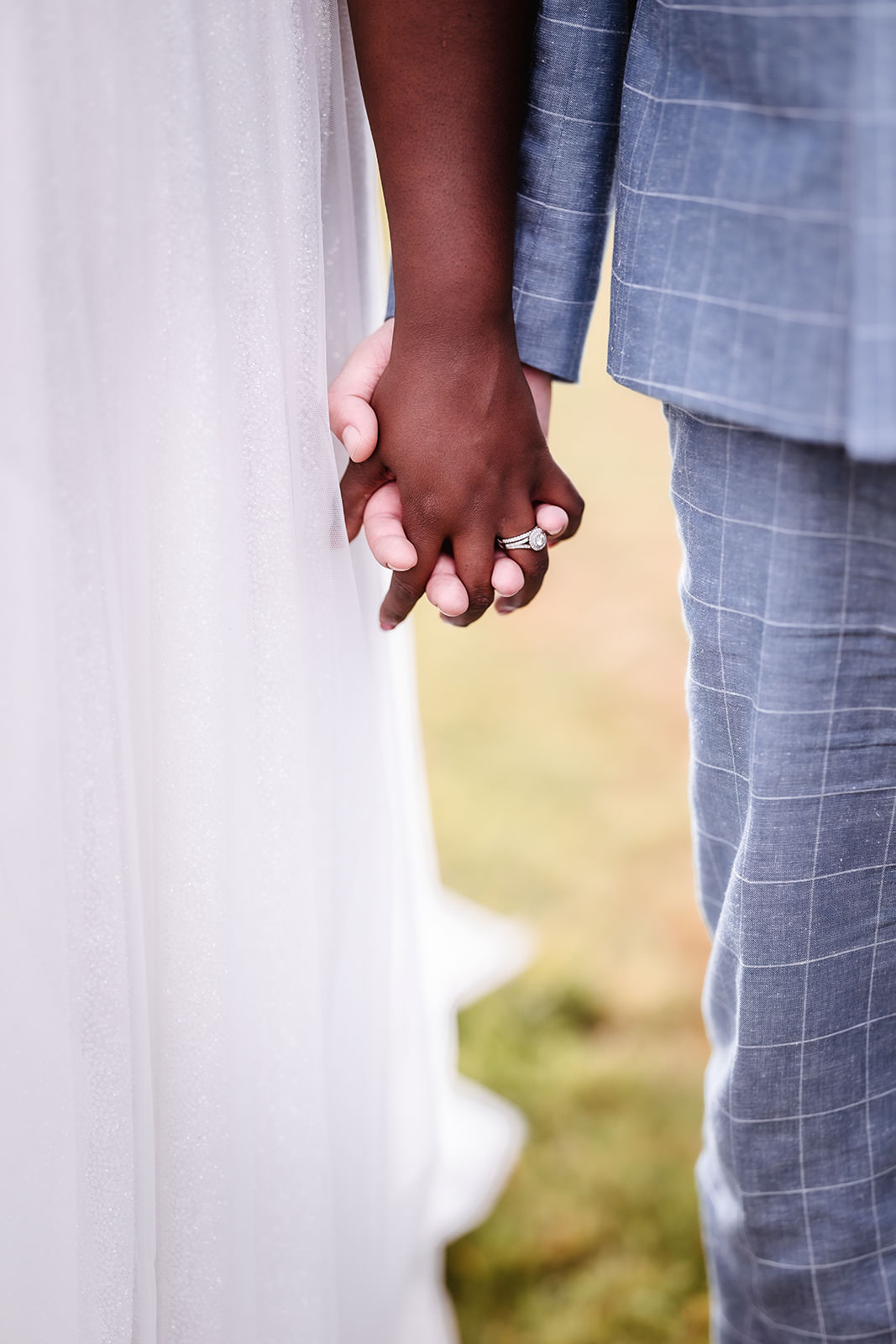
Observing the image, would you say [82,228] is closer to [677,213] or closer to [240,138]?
[240,138]

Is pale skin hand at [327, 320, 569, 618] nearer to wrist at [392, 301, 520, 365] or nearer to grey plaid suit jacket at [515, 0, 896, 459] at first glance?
wrist at [392, 301, 520, 365]

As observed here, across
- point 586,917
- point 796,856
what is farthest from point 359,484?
point 586,917

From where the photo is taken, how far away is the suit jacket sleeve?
80 centimetres

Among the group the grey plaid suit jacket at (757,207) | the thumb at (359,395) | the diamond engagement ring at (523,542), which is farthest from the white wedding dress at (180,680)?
the grey plaid suit jacket at (757,207)

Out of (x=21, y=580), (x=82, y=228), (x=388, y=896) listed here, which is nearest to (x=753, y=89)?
(x=82, y=228)

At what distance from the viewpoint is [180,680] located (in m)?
0.80

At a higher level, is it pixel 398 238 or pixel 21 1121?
pixel 398 238

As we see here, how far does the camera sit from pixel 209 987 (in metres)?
0.83

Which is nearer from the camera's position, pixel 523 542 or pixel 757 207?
pixel 757 207

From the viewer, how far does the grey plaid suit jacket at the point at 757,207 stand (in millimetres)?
601

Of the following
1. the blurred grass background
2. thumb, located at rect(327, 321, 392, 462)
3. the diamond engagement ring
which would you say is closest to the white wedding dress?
thumb, located at rect(327, 321, 392, 462)

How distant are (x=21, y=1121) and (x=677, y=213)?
71cm

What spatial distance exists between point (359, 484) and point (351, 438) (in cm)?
4

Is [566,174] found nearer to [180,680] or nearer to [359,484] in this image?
[359,484]
